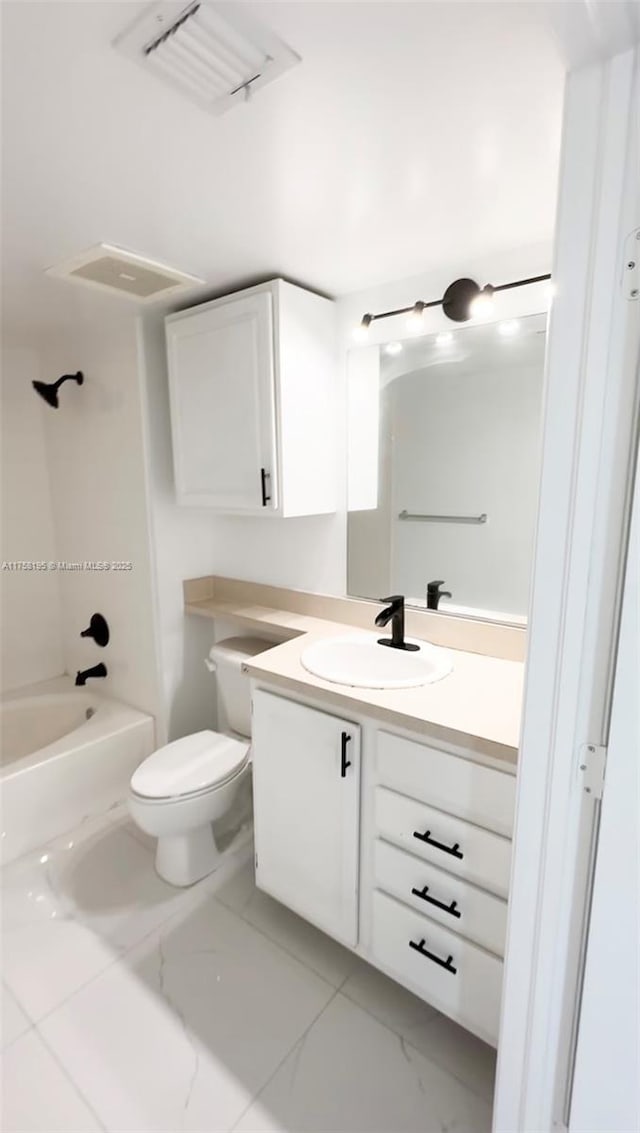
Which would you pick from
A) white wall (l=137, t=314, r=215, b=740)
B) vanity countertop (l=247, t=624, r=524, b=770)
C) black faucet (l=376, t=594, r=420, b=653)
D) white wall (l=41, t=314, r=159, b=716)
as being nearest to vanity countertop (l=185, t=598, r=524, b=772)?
vanity countertop (l=247, t=624, r=524, b=770)

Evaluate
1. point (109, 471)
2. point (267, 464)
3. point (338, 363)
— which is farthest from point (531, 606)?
point (109, 471)

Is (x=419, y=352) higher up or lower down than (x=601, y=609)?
higher up

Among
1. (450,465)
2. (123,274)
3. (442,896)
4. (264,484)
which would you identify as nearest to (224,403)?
(264,484)

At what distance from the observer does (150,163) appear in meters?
1.04

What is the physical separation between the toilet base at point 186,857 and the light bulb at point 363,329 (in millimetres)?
1803

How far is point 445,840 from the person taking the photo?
118cm

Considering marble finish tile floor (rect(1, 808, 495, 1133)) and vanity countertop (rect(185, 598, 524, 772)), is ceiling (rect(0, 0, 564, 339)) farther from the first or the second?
marble finish tile floor (rect(1, 808, 495, 1133))

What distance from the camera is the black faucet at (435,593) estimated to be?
170 cm

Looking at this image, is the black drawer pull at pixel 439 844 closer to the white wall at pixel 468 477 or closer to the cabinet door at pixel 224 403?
the white wall at pixel 468 477

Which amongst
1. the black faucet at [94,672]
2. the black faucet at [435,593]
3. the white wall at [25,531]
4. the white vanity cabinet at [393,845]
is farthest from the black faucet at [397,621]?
the white wall at [25,531]

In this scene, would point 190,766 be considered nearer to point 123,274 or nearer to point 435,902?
point 435,902

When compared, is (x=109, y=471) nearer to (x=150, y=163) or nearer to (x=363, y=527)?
(x=363, y=527)

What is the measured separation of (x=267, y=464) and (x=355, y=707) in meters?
0.84

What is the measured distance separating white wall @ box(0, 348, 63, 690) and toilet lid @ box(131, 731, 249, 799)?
1.18 meters
